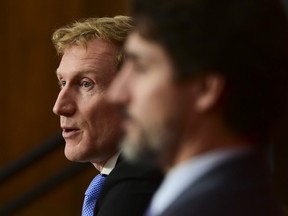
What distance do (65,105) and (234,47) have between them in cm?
102

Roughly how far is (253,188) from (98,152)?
0.98m

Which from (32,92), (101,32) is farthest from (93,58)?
(32,92)

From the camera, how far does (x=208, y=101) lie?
125cm

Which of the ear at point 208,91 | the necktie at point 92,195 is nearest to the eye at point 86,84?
the necktie at point 92,195

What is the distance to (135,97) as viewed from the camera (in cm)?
129

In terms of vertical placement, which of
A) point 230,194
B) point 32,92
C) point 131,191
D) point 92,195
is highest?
point 230,194

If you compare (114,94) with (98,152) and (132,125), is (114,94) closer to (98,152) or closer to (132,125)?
(132,125)

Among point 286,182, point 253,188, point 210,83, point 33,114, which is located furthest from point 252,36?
point 33,114

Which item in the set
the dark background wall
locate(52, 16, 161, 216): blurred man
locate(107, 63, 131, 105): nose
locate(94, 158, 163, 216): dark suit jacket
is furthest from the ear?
the dark background wall

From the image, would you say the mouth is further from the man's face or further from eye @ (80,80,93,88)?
eye @ (80,80,93,88)

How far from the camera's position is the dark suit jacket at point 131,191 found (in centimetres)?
193

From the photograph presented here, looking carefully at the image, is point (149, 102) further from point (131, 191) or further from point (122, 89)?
point (131, 191)

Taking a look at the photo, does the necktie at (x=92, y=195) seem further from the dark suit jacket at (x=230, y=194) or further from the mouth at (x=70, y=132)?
the dark suit jacket at (x=230, y=194)

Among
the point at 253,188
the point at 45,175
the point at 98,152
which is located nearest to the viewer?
the point at 253,188
